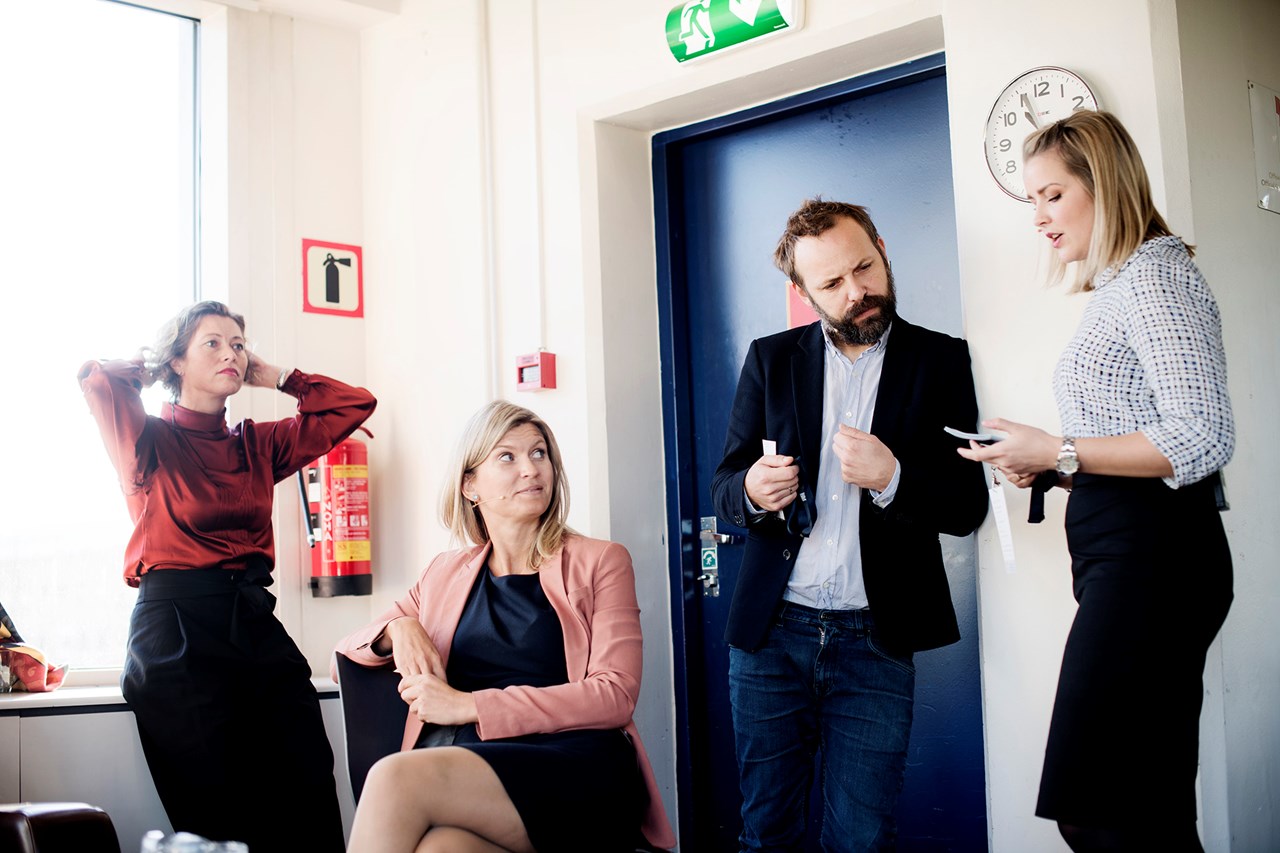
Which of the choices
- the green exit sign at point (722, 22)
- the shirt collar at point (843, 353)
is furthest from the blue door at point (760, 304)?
the shirt collar at point (843, 353)

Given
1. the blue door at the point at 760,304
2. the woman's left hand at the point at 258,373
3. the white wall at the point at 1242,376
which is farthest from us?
the woman's left hand at the point at 258,373

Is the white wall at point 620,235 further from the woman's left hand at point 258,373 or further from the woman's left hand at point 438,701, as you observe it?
the woman's left hand at point 438,701

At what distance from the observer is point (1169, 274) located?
187 centimetres

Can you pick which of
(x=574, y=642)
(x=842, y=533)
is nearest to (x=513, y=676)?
(x=574, y=642)

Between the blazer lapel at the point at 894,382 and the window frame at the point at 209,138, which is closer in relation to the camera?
the blazer lapel at the point at 894,382

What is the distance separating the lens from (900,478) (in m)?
2.30

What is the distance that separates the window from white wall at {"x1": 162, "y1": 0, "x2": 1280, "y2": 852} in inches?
12.0

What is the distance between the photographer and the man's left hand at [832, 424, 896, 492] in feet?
7.48

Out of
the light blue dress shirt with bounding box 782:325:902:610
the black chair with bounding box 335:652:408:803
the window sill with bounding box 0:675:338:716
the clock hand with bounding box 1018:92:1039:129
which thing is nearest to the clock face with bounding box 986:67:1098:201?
the clock hand with bounding box 1018:92:1039:129

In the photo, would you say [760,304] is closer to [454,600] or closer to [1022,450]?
[454,600]

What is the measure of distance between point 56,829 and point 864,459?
179 centimetres

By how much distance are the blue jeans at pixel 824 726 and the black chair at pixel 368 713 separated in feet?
2.43

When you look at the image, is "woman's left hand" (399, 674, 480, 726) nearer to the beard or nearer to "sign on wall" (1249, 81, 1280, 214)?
the beard

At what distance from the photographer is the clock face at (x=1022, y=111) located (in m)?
2.55
